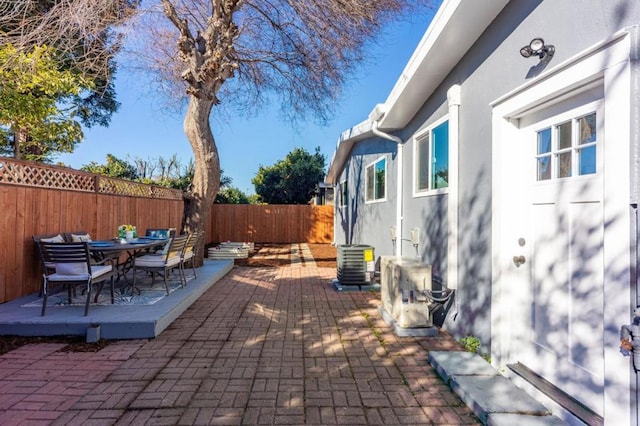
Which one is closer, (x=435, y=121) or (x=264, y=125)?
(x=435, y=121)

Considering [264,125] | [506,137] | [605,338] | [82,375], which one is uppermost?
[264,125]

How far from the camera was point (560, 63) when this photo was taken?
231 centimetres

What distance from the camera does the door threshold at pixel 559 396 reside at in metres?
2.09

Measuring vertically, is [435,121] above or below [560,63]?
above

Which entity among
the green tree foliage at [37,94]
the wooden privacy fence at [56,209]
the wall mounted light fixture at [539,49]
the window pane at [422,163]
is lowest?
the wooden privacy fence at [56,209]

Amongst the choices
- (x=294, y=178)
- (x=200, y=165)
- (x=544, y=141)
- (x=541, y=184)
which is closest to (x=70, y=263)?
(x=200, y=165)

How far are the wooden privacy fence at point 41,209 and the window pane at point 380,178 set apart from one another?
5.70 meters

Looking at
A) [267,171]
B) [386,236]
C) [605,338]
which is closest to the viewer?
[605,338]

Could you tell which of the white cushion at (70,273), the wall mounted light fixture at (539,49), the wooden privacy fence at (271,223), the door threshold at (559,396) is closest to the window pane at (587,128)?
the wall mounted light fixture at (539,49)

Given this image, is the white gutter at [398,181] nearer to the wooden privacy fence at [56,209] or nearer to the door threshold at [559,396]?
the door threshold at [559,396]

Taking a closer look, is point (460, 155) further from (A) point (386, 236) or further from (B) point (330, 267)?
(B) point (330, 267)

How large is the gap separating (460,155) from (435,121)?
3.31ft

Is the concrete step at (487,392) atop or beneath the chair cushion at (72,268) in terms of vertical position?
beneath

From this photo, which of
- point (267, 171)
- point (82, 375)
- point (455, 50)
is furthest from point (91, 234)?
point (267, 171)
